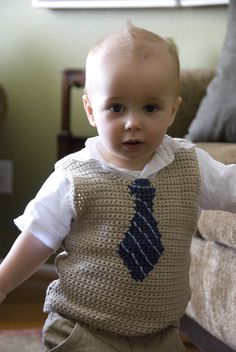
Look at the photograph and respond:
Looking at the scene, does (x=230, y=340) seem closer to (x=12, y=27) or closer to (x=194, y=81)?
(x=194, y=81)

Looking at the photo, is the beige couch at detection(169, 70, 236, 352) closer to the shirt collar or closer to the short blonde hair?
the shirt collar

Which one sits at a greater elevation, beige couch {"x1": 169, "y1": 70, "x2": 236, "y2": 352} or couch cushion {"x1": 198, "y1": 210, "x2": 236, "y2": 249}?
couch cushion {"x1": 198, "y1": 210, "x2": 236, "y2": 249}

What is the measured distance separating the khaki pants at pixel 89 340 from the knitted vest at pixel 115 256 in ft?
0.05

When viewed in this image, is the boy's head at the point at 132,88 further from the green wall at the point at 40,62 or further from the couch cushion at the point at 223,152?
the green wall at the point at 40,62

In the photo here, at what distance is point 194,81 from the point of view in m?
1.99

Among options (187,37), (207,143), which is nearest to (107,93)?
(207,143)

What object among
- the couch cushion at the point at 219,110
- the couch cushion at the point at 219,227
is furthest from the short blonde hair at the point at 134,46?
the couch cushion at the point at 219,110

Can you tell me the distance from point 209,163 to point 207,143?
72cm

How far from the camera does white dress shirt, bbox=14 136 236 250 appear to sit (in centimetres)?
97

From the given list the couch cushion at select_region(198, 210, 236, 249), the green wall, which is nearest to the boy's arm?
the couch cushion at select_region(198, 210, 236, 249)

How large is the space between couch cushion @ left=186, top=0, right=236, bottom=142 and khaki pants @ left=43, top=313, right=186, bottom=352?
89 cm

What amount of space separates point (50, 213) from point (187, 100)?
1.08 m

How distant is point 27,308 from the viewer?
2109 millimetres

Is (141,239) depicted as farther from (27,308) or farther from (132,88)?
(27,308)
